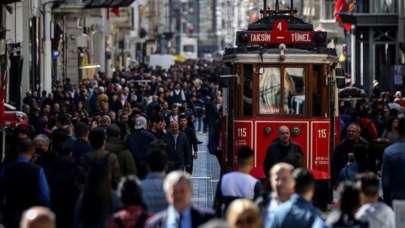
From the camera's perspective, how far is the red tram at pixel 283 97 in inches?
958

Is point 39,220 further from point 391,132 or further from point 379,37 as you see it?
point 379,37

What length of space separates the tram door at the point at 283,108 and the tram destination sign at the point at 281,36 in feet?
2.13

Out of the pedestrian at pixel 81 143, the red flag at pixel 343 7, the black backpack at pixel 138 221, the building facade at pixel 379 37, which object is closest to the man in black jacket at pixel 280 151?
the pedestrian at pixel 81 143

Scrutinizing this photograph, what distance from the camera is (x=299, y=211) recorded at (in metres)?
11.9

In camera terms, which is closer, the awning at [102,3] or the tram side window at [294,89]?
the tram side window at [294,89]

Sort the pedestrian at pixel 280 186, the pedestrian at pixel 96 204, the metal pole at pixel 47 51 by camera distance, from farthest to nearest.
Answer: the metal pole at pixel 47 51 < the pedestrian at pixel 96 204 < the pedestrian at pixel 280 186

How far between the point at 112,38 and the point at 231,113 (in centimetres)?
7526

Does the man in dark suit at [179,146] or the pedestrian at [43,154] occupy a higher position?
the pedestrian at [43,154]

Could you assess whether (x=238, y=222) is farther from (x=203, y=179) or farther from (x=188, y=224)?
(x=203, y=179)

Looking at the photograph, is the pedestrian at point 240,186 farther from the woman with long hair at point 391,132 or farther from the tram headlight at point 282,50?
the woman with long hair at point 391,132

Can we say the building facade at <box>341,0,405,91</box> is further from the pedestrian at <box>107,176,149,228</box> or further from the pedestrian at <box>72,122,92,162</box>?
the pedestrian at <box>107,176,149,228</box>

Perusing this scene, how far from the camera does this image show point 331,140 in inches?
976

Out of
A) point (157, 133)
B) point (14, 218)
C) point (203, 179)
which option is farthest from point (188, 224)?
point (203, 179)

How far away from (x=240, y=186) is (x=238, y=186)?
2 centimetres
